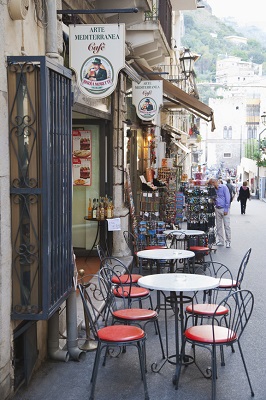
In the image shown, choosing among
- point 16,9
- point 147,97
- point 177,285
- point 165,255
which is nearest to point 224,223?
point 147,97

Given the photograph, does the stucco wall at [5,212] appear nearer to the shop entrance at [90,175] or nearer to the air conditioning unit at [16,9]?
the air conditioning unit at [16,9]

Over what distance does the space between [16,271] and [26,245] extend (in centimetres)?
25

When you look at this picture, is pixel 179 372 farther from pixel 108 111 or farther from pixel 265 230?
pixel 265 230

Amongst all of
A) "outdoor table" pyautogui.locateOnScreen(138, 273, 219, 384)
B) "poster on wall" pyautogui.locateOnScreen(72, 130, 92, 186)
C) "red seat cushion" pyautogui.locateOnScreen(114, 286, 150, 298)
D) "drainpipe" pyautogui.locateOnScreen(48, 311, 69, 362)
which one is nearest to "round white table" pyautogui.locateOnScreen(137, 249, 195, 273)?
"red seat cushion" pyautogui.locateOnScreen(114, 286, 150, 298)

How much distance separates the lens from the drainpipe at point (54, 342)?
645 cm

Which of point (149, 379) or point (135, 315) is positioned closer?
point (149, 379)

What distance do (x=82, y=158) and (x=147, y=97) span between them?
2997 mm

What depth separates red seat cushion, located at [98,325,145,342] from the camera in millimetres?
5512

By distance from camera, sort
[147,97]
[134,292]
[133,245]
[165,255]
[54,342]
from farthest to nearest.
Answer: [147,97], [133,245], [165,255], [134,292], [54,342]

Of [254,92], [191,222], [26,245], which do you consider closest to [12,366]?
[26,245]

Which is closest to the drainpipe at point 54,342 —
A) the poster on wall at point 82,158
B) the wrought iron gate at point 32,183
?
the wrought iron gate at point 32,183

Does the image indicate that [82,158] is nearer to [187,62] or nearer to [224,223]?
[224,223]

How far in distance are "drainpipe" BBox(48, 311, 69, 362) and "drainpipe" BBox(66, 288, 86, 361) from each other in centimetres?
9

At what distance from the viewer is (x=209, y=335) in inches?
227
